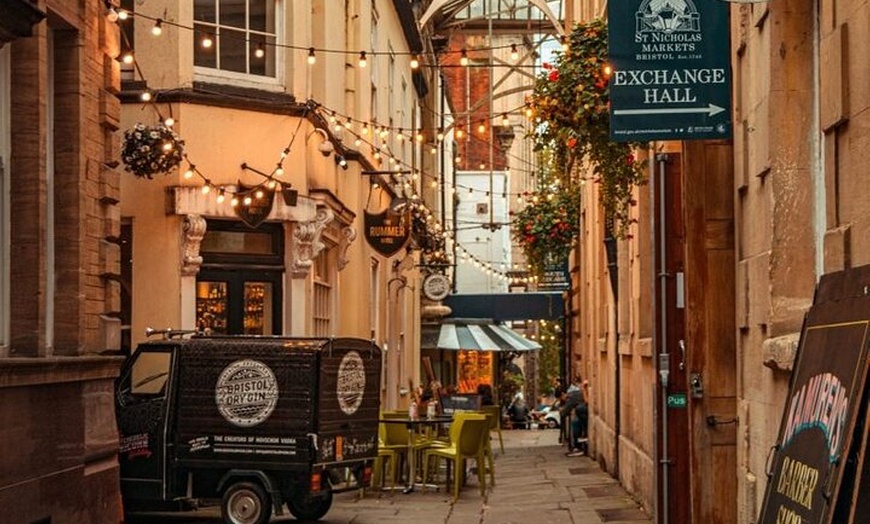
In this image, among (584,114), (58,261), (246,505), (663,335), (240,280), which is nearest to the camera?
(58,261)

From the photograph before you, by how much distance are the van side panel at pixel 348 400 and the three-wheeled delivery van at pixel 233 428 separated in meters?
0.03

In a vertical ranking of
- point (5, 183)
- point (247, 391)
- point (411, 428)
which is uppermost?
point (5, 183)

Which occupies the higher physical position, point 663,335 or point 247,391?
point 663,335

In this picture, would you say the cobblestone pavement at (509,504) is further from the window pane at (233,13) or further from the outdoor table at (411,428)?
the window pane at (233,13)

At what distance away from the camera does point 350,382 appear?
17453mm

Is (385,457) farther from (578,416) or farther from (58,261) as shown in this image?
(578,416)

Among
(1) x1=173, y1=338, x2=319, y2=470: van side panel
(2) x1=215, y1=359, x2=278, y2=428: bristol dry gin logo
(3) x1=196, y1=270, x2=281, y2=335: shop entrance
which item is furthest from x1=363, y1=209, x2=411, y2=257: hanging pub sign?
(2) x1=215, y1=359, x2=278, y2=428: bristol dry gin logo

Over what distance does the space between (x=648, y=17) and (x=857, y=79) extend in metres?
3.41

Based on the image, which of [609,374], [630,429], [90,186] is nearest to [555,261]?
[609,374]

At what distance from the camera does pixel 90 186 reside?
41.6ft

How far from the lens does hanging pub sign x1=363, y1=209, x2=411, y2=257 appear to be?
980 inches

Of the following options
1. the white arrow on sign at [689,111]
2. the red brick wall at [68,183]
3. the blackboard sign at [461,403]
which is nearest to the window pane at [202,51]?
the red brick wall at [68,183]

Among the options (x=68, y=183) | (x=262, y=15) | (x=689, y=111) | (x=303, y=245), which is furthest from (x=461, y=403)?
(x=689, y=111)

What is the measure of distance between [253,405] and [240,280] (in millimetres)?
4365
